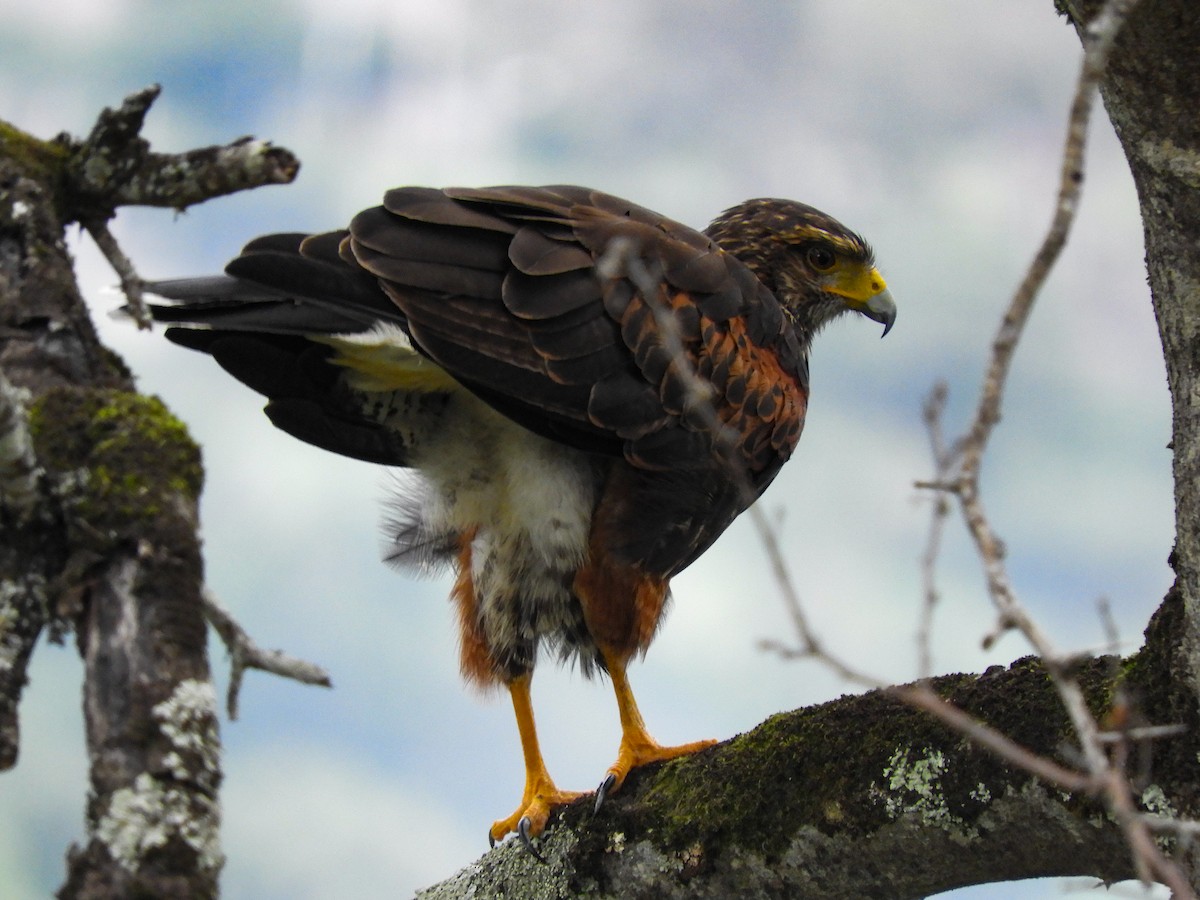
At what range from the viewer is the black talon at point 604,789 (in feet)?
11.8

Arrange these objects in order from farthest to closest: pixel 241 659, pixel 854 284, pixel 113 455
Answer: pixel 854 284 → pixel 241 659 → pixel 113 455

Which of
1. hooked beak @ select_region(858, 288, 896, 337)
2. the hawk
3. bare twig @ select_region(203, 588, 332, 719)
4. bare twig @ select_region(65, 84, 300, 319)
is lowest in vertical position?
bare twig @ select_region(203, 588, 332, 719)

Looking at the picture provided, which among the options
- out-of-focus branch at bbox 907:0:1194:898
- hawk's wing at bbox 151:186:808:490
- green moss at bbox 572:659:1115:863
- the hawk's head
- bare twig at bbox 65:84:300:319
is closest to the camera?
out-of-focus branch at bbox 907:0:1194:898

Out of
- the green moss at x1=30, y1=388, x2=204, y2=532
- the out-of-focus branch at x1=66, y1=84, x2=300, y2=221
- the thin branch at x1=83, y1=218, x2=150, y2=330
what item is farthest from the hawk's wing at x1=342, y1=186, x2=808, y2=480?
the green moss at x1=30, y1=388, x2=204, y2=532

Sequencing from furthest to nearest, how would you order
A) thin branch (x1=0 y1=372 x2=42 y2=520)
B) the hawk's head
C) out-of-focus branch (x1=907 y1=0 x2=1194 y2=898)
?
the hawk's head → thin branch (x1=0 y1=372 x2=42 y2=520) → out-of-focus branch (x1=907 y1=0 x2=1194 y2=898)

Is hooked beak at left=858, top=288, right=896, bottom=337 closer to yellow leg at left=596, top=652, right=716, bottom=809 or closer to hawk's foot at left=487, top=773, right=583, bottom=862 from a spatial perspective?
yellow leg at left=596, top=652, right=716, bottom=809

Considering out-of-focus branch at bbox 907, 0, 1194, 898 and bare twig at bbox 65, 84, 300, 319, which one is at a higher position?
bare twig at bbox 65, 84, 300, 319

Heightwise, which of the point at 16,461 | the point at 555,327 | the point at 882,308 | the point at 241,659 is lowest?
the point at 241,659

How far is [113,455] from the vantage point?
9.94ft

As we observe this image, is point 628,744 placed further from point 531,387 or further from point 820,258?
point 820,258

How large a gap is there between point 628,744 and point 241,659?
123cm

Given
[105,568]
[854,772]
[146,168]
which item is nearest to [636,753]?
[854,772]

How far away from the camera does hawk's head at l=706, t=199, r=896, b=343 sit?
196 inches

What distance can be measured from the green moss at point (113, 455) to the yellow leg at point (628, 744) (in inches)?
55.8
